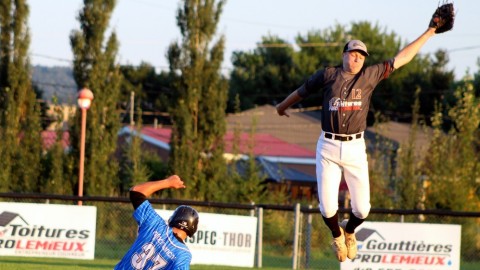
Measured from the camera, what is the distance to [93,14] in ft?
108

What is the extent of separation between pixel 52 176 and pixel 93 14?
5772 mm

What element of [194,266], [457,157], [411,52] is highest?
[411,52]

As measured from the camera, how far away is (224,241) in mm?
20328

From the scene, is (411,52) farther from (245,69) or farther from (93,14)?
(245,69)

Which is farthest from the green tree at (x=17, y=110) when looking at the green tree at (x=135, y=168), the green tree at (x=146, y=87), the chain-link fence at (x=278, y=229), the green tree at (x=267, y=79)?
the green tree at (x=267, y=79)

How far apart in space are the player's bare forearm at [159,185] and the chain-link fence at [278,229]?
11235 millimetres

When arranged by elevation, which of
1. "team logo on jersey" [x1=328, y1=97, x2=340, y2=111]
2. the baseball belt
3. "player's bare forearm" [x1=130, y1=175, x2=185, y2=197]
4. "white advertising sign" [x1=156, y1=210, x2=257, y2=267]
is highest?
"team logo on jersey" [x1=328, y1=97, x2=340, y2=111]

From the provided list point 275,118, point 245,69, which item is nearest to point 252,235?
point 275,118

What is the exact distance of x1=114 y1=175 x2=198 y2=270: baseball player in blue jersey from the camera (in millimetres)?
8602

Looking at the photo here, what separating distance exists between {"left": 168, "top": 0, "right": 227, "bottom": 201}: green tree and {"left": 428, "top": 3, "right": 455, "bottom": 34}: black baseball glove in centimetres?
2074

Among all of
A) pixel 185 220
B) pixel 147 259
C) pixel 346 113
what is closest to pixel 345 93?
pixel 346 113

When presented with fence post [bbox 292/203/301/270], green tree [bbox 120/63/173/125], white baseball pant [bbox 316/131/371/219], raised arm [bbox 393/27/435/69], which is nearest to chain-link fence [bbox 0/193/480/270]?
fence post [bbox 292/203/301/270]

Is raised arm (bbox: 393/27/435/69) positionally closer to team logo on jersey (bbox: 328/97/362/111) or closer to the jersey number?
team logo on jersey (bbox: 328/97/362/111)

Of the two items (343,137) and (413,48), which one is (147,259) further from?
(413,48)
